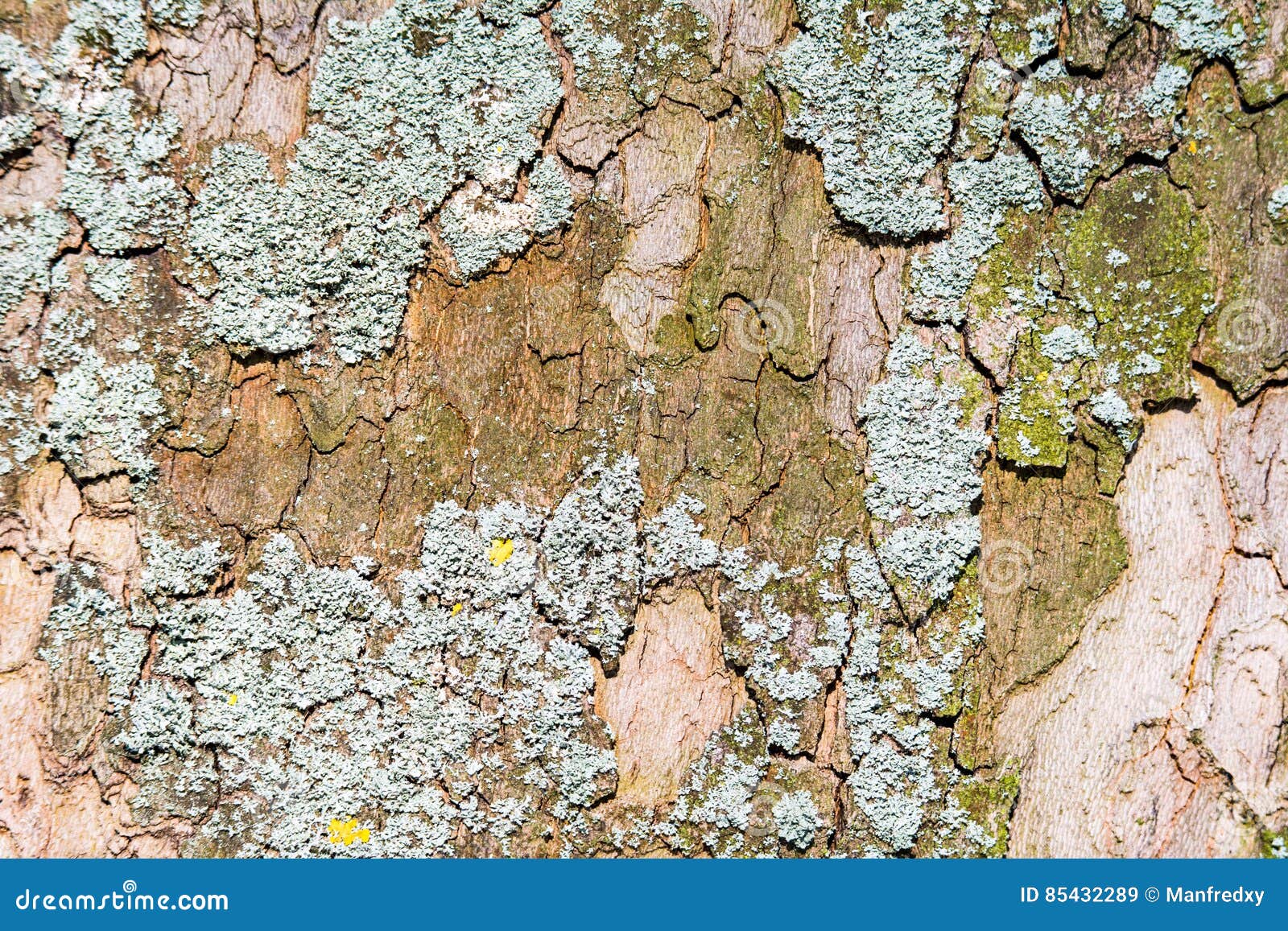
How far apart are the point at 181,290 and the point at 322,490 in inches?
Result: 21.3

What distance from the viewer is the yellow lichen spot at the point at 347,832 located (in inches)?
71.9

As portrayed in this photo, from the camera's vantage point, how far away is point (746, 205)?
1.82m

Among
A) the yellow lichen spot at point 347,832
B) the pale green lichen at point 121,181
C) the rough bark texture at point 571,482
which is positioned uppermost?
the pale green lichen at point 121,181

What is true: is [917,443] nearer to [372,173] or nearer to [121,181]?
[372,173]

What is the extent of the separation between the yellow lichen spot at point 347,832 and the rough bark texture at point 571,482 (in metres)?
0.03

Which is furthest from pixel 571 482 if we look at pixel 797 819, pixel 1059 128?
pixel 1059 128

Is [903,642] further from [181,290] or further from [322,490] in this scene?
[181,290]

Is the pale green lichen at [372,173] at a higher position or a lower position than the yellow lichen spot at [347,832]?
higher

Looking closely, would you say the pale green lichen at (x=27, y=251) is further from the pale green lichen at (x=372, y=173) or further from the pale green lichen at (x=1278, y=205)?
the pale green lichen at (x=1278, y=205)

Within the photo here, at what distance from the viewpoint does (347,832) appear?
1827mm

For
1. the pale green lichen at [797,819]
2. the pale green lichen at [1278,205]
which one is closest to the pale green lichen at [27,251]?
the pale green lichen at [797,819]

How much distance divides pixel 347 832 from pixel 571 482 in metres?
0.93

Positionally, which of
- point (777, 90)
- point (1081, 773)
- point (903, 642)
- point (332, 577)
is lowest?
point (1081, 773)

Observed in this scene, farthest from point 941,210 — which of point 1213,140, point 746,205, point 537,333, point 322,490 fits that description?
point 322,490
